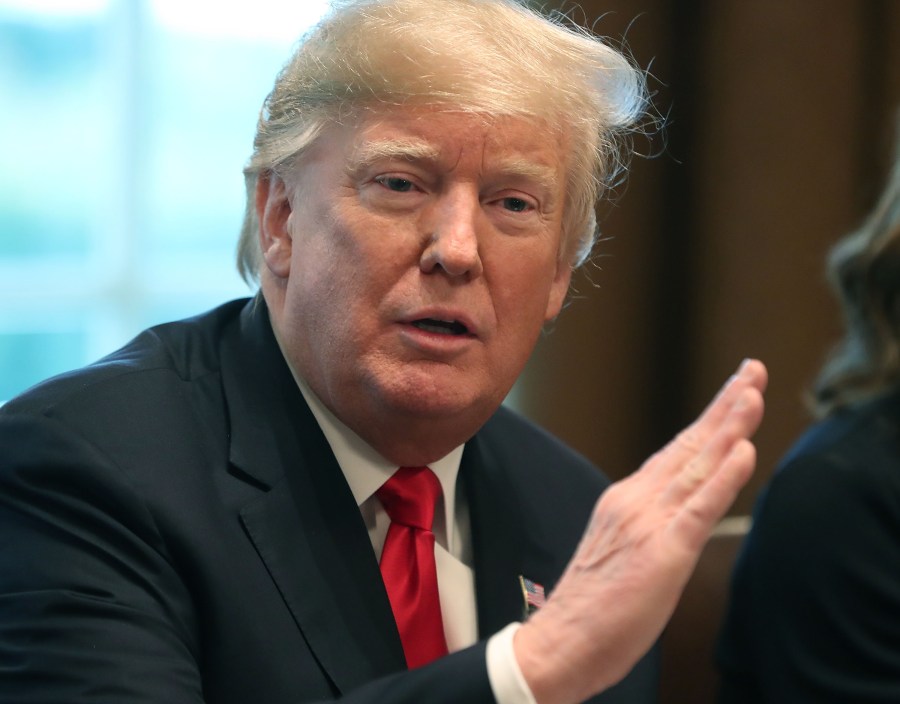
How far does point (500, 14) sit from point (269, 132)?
0.37 meters

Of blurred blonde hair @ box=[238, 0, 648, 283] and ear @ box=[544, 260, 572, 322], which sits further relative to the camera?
ear @ box=[544, 260, 572, 322]

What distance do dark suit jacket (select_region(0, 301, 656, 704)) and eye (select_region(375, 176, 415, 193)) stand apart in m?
0.29

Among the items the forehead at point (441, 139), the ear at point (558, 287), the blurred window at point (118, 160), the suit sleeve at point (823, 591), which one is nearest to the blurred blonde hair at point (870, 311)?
the suit sleeve at point (823, 591)

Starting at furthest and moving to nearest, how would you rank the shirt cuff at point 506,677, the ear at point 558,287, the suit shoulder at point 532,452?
the suit shoulder at point 532,452 < the ear at point 558,287 < the shirt cuff at point 506,677

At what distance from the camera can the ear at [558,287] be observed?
1.83 metres

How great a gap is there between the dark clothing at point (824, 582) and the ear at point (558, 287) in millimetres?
475

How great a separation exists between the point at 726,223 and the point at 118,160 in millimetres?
1448

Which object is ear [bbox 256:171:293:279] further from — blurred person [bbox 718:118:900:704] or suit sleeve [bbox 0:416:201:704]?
blurred person [bbox 718:118:900:704]

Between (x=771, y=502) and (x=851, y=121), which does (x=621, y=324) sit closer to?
(x=851, y=121)

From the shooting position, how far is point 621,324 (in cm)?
290

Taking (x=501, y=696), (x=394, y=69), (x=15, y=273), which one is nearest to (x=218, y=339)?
(x=394, y=69)

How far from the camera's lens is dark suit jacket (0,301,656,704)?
133 centimetres

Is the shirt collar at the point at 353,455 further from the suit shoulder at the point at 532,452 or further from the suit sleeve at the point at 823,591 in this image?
A: the suit sleeve at the point at 823,591

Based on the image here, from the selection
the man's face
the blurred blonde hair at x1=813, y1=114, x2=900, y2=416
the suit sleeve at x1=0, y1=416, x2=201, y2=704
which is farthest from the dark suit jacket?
the blurred blonde hair at x1=813, y1=114, x2=900, y2=416
